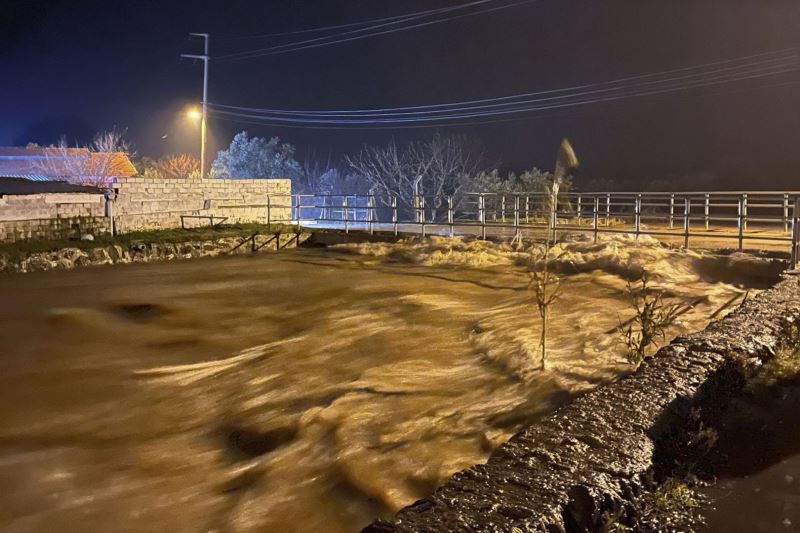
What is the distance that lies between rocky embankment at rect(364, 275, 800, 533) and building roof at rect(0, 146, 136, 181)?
1826 inches

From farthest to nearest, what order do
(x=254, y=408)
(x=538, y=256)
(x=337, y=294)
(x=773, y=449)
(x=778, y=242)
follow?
(x=778, y=242), (x=538, y=256), (x=337, y=294), (x=254, y=408), (x=773, y=449)

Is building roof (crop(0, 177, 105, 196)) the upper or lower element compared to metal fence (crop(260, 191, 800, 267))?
upper

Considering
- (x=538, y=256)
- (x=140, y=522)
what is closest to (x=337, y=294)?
(x=538, y=256)

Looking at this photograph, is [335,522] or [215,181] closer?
[335,522]

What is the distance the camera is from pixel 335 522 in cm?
468

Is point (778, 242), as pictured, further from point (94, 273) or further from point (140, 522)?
point (140, 522)

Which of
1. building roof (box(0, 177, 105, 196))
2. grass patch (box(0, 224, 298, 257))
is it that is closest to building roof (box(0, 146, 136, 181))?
building roof (box(0, 177, 105, 196))

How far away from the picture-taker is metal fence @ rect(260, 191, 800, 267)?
50.4ft

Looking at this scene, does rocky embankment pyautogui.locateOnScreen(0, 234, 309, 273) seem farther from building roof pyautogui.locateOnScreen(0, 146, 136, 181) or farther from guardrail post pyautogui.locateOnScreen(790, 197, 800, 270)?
building roof pyautogui.locateOnScreen(0, 146, 136, 181)

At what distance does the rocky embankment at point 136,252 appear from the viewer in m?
16.0

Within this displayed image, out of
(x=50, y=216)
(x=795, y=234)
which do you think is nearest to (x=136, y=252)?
(x=50, y=216)

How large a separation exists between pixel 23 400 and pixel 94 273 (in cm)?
927

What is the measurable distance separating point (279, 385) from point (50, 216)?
12.4 meters

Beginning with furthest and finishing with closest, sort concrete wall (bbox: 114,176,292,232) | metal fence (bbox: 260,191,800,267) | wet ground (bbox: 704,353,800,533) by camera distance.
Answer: concrete wall (bbox: 114,176,292,232) < metal fence (bbox: 260,191,800,267) < wet ground (bbox: 704,353,800,533)
